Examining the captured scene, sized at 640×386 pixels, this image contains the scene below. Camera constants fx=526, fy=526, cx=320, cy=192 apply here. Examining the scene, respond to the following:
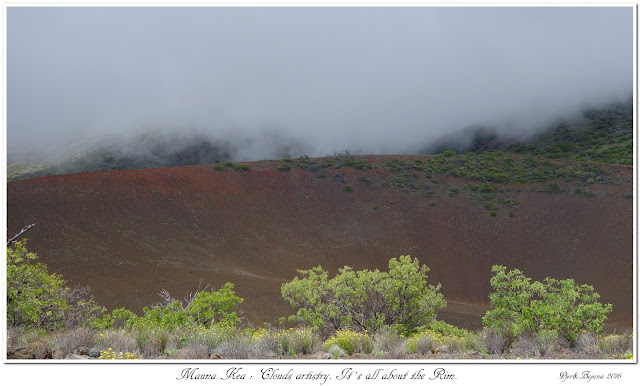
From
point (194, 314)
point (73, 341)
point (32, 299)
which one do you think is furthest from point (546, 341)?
point (32, 299)

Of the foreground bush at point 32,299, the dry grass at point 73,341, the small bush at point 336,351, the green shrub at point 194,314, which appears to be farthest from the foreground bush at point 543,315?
the foreground bush at point 32,299

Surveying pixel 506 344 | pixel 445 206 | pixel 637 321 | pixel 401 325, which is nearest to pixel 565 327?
pixel 506 344

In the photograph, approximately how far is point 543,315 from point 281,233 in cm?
3039

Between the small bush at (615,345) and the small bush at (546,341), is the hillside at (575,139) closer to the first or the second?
the small bush at (615,345)

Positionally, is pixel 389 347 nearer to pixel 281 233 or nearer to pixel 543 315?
pixel 543 315

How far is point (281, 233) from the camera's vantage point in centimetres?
3931

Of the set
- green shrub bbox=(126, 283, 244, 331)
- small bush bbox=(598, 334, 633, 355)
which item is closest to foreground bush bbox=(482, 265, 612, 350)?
small bush bbox=(598, 334, 633, 355)

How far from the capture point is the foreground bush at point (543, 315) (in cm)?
941

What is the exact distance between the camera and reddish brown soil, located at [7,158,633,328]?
2720 cm

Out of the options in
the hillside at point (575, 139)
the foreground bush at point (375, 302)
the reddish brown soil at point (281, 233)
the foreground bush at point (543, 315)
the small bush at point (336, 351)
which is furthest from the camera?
the hillside at point (575, 139)

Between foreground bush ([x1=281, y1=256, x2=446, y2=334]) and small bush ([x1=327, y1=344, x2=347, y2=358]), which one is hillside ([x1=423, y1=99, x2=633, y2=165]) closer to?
foreground bush ([x1=281, y1=256, x2=446, y2=334])

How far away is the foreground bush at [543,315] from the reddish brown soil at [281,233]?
1305 centimetres
